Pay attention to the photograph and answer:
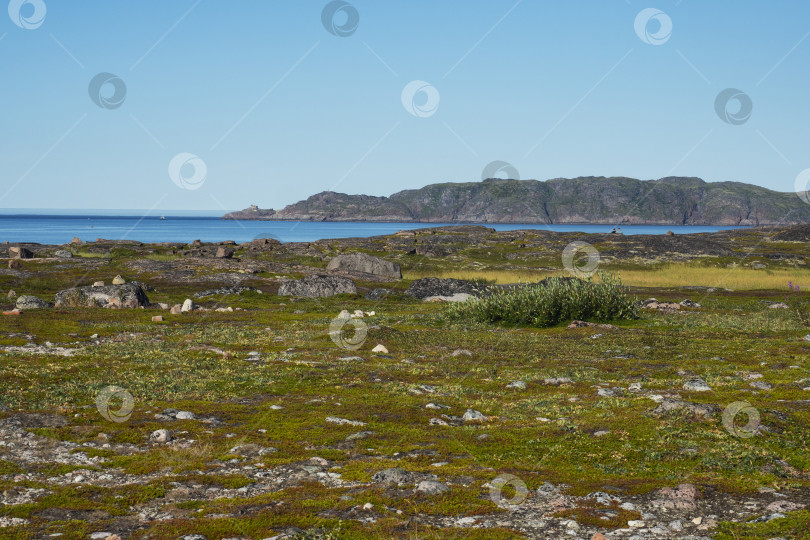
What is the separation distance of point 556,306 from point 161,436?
24410 millimetres

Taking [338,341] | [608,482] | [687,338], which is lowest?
[608,482]

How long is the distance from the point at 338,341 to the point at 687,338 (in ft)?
47.8

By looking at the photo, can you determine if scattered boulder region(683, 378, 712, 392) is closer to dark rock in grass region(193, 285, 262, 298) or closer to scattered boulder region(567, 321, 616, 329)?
scattered boulder region(567, 321, 616, 329)

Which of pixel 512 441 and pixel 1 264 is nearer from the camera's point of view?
pixel 512 441

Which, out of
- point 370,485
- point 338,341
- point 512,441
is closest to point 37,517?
point 370,485

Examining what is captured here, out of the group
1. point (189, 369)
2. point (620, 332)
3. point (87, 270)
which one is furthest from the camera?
point (87, 270)

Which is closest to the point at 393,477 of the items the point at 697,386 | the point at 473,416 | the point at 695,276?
the point at 473,416

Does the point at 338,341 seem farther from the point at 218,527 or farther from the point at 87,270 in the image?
the point at 87,270

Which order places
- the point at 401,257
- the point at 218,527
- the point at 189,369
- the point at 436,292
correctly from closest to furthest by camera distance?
the point at 218,527 < the point at 189,369 < the point at 436,292 < the point at 401,257

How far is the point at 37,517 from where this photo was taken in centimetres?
867

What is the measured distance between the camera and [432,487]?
9727 millimetres

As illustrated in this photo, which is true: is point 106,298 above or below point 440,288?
above

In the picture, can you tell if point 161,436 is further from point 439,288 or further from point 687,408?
point 439,288

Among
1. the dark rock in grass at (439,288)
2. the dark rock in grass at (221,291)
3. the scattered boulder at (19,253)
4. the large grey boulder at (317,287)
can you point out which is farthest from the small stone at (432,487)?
the scattered boulder at (19,253)
